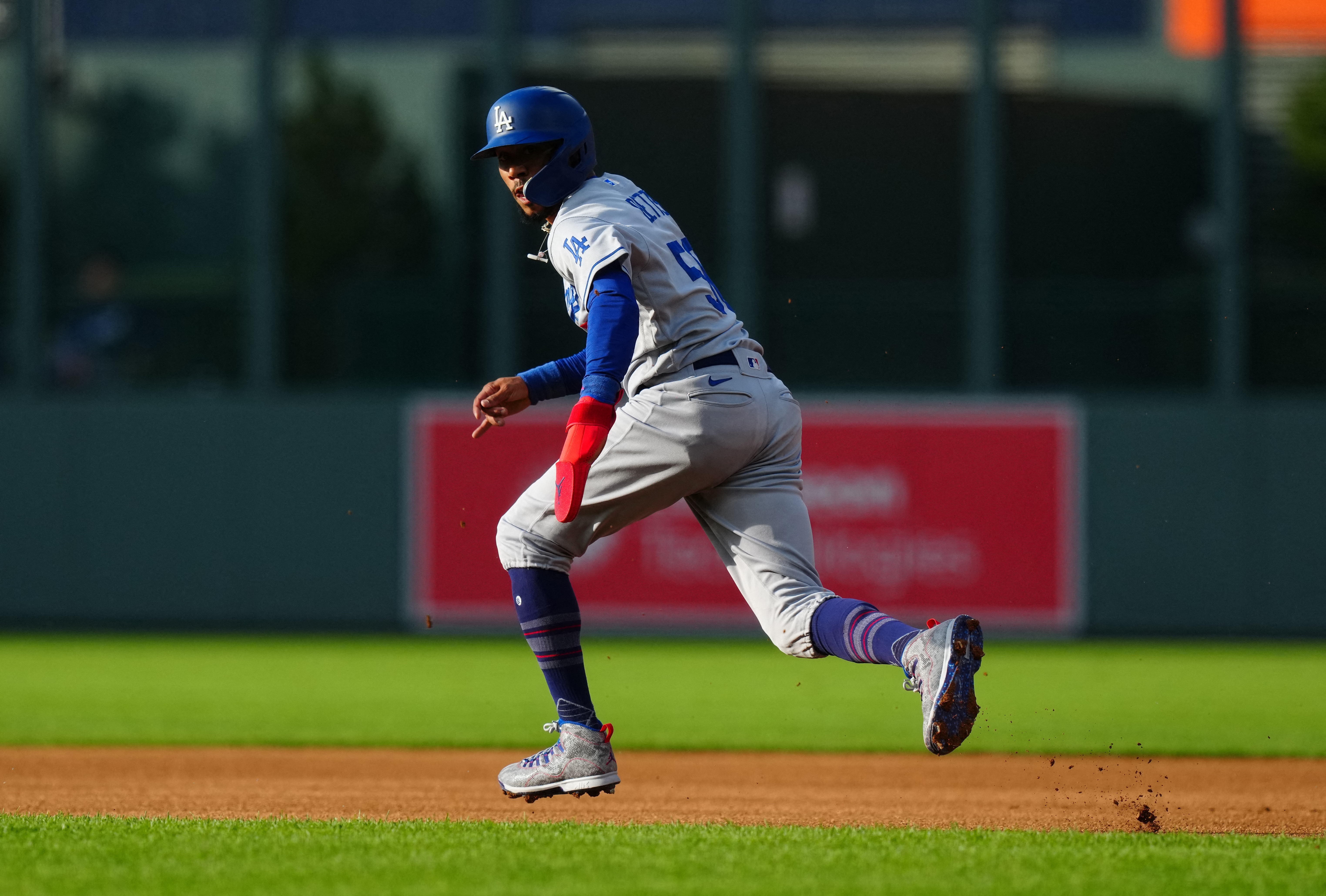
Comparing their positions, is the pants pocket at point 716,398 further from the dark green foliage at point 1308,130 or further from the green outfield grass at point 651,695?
the dark green foliage at point 1308,130

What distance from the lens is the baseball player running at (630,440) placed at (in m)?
4.58

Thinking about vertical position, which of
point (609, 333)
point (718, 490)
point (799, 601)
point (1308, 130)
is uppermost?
point (1308, 130)

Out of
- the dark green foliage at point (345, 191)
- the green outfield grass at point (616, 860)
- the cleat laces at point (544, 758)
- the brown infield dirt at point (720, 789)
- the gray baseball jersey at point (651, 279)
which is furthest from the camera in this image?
the dark green foliage at point (345, 191)

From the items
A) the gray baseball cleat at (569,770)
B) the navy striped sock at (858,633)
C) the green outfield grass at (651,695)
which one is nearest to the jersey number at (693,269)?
the navy striped sock at (858,633)

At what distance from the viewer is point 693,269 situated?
488 cm

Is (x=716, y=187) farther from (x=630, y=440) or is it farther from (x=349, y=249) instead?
(x=630, y=440)

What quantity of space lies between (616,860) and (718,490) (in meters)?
1.14

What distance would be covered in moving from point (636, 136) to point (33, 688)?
21.9ft

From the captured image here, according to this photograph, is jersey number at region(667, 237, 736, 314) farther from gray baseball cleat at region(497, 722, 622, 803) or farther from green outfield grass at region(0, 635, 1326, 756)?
green outfield grass at region(0, 635, 1326, 756)

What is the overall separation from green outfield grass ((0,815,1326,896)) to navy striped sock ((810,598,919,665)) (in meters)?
0.52

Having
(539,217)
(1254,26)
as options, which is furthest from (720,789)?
(1254,26)

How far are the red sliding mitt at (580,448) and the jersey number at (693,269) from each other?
1.62 ft

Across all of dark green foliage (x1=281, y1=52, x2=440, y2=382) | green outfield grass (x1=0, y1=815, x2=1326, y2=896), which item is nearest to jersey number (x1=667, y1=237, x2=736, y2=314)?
green outfield grass (x1=0, y1=815, x2=1326, y2=896)

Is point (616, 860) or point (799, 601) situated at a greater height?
point (799, 601)
